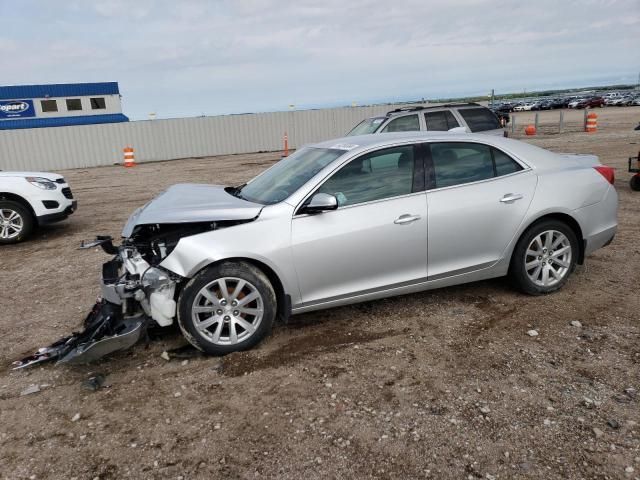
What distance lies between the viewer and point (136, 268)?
3.97 meters

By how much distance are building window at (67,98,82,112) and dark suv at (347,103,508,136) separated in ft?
109

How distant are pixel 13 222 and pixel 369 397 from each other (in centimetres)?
721

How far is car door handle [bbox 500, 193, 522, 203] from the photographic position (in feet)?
14.8

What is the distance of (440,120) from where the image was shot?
10695 millimetres

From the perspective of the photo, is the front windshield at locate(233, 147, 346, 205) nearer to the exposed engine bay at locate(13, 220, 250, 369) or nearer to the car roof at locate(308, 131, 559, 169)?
the car roof at locate(308, 131, 559, 169)

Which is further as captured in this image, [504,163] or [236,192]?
[236,192]

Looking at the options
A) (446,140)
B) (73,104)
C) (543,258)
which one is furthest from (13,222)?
(73,104)

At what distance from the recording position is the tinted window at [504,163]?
15.3 ft

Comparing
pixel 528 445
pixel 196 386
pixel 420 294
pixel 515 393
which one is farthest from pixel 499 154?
pixel 196 386

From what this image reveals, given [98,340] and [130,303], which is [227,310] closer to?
[130,303]

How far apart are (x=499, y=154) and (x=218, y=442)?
3.43m

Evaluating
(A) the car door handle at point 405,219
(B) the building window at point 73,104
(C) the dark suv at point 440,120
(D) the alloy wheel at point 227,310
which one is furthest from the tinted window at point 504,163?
(B) the building window at point 73,104

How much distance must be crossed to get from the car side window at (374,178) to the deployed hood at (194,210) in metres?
0.65

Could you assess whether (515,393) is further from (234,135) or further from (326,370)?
(234,135)
